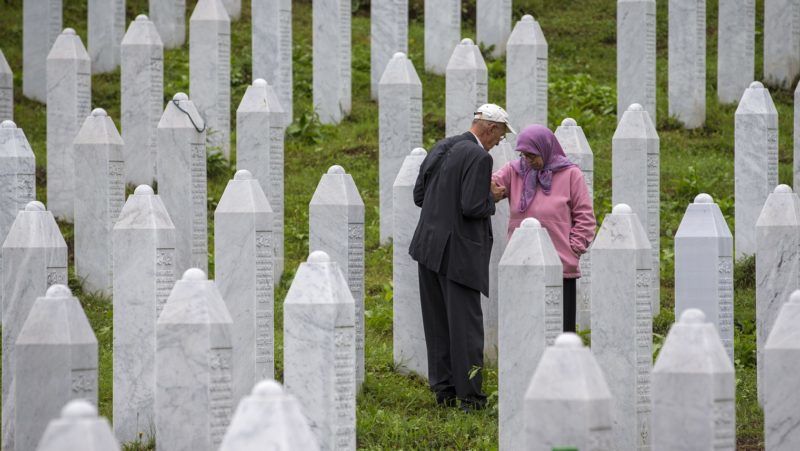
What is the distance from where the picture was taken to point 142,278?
8.62 m

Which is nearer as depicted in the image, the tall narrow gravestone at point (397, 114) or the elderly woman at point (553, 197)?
the elderly woman at point (553, 197)

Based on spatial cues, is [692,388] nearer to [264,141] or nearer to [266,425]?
[266,425]

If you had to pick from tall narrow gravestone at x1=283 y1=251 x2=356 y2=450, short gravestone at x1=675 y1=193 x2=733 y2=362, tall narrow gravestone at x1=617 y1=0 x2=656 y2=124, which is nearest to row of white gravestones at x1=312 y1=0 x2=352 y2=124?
tall narrow gravestone at x1=617 y1=0 x2=656 y2=124

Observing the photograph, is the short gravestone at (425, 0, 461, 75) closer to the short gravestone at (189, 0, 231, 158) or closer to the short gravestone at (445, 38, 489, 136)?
the short gravestone at (189, 0, 231, 158)

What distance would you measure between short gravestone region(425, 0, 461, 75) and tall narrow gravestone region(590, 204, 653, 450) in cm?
932

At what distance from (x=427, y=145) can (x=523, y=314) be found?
24.2ft

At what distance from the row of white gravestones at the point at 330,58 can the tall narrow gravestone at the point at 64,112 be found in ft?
10.5

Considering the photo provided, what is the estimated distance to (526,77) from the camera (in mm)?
13781

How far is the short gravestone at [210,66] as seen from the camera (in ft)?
47.8

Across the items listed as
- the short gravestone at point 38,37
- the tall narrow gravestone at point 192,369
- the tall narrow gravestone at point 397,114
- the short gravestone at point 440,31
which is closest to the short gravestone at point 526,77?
the tall narrow gravestone at point 397,114

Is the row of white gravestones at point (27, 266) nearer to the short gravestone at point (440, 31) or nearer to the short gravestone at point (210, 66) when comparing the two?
the short gravestone at point (210, 66)

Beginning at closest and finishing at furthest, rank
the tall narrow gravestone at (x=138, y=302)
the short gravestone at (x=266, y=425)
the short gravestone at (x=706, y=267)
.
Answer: the short gravestone at (x=266, y=425)
the tall narrow gravestone at (x=138, y=302)
the short gravestone at (x=706, y=267)

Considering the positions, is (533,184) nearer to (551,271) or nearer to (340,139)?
(551,271)

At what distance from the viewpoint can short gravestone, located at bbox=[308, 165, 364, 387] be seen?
9797 mm
